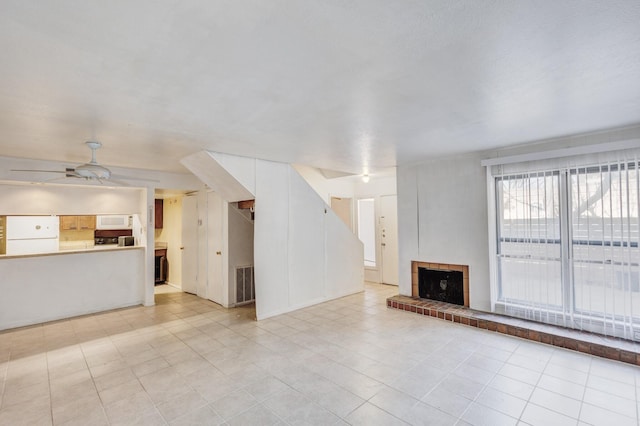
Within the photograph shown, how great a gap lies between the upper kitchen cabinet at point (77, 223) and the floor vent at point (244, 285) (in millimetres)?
3698

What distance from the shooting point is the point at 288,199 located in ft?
16.0

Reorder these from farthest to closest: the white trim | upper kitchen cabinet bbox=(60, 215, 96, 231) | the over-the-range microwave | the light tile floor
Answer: the over-the-range microwave → upper kitchen cabinet bbox=(60, 215, 96, 231) → the white trim → the light tile floor

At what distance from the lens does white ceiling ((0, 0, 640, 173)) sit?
1.39 meters

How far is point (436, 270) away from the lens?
4863mm

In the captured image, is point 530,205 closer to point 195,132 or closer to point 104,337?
point 195,132

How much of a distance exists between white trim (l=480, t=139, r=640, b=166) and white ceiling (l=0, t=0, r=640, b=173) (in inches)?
9.3

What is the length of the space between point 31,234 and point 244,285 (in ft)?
13.0

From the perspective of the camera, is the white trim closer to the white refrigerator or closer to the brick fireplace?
the brick fireplace

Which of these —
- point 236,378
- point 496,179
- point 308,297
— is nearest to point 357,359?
point 236,378

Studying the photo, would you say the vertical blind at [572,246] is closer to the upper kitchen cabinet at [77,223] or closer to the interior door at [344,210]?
the interior door at [344,210]

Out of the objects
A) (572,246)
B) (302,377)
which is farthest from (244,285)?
(572,246)

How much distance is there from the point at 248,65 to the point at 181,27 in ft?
1.46

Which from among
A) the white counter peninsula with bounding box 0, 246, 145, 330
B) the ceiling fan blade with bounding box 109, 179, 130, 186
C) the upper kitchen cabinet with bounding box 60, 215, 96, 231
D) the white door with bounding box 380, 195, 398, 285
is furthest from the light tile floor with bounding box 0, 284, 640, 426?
the upper kitchen cabinet with bounding box 60, 215, 96, 231

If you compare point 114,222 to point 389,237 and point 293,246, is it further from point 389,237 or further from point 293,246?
point 389,237
